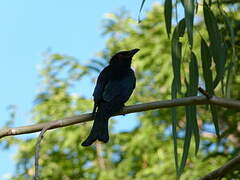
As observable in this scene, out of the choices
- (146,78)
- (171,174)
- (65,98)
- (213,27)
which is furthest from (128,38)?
(213,27)

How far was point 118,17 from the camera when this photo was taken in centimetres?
912

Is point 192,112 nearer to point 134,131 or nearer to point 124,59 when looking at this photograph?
point 124,59

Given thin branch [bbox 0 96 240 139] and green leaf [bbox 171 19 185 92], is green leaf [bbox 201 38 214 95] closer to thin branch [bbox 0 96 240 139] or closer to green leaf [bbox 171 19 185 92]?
green leaf [bbox 171 19 185 92]

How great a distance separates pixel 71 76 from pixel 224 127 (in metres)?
2.19

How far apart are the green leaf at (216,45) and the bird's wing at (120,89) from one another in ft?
2.12

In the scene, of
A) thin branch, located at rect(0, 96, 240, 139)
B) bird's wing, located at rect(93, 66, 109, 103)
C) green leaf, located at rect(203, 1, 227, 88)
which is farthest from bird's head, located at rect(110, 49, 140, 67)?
thin branch, located at rect(0, 96, 240, 139)

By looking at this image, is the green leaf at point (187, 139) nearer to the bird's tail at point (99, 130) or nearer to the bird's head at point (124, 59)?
the bird's tail at point (99, 130)

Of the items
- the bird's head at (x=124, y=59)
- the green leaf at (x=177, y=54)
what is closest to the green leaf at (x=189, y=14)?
the green leaf at (x=177, y=54)

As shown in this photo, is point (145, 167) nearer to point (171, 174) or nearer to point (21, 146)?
point (171, 174)

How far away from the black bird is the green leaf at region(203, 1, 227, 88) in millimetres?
614

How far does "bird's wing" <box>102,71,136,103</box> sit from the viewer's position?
4.13 metres

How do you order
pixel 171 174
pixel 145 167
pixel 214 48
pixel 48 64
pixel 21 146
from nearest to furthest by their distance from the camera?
1. pixel 214 48
2. pixel 171 174
3. pixel 145 167
4. pixel 21 146
5. pixel 48 64

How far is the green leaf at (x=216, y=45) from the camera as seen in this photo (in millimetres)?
3677

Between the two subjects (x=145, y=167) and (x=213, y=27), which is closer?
(x=213, y=27)
